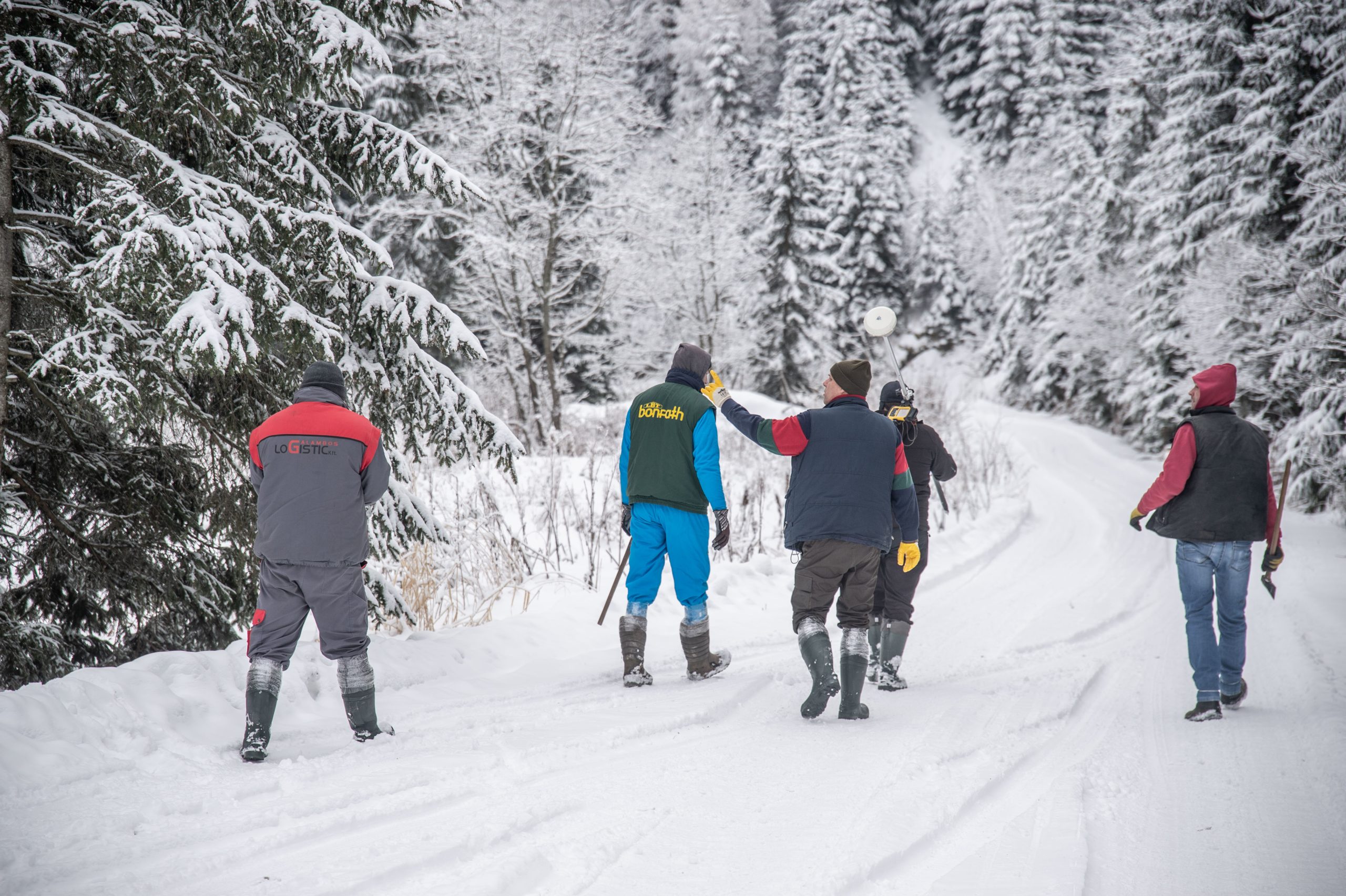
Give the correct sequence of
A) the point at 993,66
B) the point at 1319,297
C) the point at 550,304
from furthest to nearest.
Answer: the point at 993,66
the point at 550,304
the point at 1319,297

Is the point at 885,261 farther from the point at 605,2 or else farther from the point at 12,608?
the point at 12,608

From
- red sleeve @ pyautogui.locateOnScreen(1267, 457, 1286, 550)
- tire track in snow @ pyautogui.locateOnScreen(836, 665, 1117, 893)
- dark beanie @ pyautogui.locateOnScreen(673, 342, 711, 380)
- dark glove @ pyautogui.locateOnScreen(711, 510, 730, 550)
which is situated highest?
Result: dark beanie @ pyautogui.locateOnScreen(673, 342, 711, 380)

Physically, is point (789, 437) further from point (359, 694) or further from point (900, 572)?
point (359, 694)

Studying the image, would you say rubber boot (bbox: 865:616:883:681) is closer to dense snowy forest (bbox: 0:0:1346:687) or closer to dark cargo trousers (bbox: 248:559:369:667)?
dense snowy forest (bbox: 0:0:1346:687)

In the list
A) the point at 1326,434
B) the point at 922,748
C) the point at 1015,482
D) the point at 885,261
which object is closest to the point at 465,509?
the point at 922,748

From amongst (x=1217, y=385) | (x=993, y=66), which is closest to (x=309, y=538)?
(x=1217, y=385)

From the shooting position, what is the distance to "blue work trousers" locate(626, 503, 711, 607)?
4.76 m

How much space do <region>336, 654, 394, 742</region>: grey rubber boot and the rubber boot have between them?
305cm

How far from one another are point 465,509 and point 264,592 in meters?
4.10

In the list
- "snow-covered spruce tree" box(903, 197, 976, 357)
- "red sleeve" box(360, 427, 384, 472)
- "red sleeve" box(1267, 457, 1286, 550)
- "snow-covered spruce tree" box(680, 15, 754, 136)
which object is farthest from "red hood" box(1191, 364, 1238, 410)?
"snow-covered spruce tree" box(680, 15, 754, 136)

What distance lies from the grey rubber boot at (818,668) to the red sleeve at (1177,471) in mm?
2040

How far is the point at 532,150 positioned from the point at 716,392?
15021mm

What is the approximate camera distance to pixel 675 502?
471 centimetres

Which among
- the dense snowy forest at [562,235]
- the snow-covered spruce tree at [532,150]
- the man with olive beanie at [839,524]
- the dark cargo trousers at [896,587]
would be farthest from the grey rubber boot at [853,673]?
the snow-covered spruce tree at [532,150]
